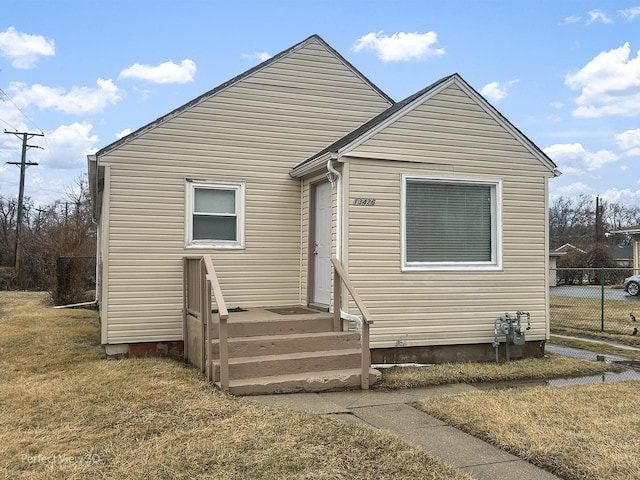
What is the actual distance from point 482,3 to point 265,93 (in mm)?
4994

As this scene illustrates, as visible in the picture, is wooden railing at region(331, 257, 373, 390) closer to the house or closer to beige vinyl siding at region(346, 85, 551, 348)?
the house

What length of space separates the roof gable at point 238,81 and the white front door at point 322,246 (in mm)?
2155

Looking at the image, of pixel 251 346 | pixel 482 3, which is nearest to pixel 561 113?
pixel 482 3

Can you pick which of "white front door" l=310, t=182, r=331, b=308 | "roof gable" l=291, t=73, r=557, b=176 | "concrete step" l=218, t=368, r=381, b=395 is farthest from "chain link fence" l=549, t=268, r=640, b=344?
"concrete step" l=218, t=368, r=381, b=395

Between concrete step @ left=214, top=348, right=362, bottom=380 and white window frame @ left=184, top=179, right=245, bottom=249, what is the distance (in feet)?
8.28

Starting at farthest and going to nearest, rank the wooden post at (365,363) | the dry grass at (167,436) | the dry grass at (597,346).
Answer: the dry grass at (597,346) → the wooden post at (365,363) → the dry grass at (167,436)

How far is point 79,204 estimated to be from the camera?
95.1ft

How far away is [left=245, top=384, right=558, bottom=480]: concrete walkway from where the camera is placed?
4.10 meters

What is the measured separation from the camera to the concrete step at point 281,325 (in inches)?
279

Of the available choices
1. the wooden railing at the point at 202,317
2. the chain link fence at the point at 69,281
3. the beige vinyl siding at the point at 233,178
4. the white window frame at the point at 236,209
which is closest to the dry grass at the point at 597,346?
the beige vinyl siding at the point at 233,178

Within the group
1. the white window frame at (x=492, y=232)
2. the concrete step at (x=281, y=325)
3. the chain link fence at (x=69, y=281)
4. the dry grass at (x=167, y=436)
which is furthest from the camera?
the chain link fence at (x=69, y=281)

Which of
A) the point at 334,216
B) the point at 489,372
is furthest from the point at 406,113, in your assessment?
the point at 489,372

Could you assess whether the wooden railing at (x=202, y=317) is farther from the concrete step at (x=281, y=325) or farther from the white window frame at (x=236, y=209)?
the white window frame at (x=236, y=209)

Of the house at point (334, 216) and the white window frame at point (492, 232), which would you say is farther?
the white window frame at point (492, 232)
